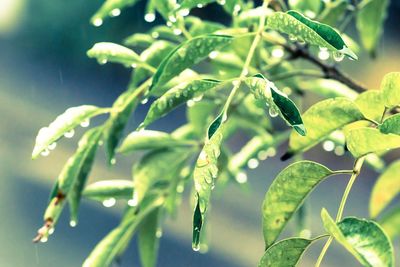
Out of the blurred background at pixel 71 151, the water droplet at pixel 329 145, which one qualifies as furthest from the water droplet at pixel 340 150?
the blurred background at pixel 71 151

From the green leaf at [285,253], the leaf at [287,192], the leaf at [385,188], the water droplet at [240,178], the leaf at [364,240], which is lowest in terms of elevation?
the leaf at [364,240]

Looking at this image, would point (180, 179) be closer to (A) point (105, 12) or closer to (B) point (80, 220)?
(A) point (105, 12)

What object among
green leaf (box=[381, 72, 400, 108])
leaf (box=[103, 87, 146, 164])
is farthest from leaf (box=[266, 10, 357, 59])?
leaf (box=[103, 87, 146, 164])

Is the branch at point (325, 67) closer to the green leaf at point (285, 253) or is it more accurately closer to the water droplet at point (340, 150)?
the water droplet at point (340, 150)

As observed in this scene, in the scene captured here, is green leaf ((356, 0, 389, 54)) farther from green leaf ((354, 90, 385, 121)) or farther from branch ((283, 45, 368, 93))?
green leaf ((354, 90, 385, 121))

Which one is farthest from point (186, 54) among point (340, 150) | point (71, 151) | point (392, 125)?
point (71, 151)

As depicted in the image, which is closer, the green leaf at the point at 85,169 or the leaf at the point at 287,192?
the leaf at the point at 287,192
